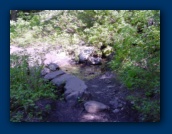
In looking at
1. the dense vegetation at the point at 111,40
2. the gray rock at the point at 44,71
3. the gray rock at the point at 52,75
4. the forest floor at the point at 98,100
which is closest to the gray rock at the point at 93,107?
the forest floor at the point at 98,100

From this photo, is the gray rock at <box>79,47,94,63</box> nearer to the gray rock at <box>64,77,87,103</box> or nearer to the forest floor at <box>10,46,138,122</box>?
the forest floor at <box>10,46,138,122</box>

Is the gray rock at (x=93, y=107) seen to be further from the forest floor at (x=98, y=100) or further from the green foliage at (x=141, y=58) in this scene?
the green foliage at (x=141, y=58)

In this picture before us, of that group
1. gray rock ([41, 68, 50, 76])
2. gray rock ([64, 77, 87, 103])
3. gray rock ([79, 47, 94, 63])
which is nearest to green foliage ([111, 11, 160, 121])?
gray rock ([79, 47, 94, 63])

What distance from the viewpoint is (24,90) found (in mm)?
3791

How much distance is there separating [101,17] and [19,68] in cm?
110

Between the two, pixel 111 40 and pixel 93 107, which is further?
pixel 111 40

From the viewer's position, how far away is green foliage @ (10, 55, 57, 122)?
12.2 ft

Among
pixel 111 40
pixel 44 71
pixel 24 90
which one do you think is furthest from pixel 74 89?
pixel 111 40

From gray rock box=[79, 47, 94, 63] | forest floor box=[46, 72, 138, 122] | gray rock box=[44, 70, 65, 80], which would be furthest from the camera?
gray rock box=[79, 47, 94, 63]

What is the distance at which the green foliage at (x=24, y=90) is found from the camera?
3.71 metres

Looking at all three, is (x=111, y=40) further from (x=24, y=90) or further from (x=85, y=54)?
(x=24, y=90)

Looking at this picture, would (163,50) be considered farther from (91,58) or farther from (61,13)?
(61,13)

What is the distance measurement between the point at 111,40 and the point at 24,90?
3.90 ft

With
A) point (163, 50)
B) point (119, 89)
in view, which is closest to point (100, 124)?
point (119, 89)
